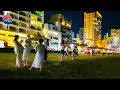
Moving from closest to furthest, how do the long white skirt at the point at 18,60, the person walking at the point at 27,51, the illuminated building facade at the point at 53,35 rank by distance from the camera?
the long white skirt at the point at 18,60 < the person walking at the point at 27,51 < the illuminated building facade at the point at 53,35

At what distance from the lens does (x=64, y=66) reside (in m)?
19.4

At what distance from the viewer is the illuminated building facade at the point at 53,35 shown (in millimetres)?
20297

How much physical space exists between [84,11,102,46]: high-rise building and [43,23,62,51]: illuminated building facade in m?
1.45

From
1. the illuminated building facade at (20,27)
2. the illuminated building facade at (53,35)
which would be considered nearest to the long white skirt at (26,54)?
the illuminated building facade at (20,27)

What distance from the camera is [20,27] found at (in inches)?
853

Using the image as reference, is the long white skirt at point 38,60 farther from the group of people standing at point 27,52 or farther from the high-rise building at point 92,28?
the high-rise building at point 92,28

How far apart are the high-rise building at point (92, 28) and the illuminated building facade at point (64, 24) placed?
0.82 m

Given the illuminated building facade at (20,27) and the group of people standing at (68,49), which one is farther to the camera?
the group of people standing at (68,49)

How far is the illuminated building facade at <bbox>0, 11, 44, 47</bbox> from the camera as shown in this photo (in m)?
19.1

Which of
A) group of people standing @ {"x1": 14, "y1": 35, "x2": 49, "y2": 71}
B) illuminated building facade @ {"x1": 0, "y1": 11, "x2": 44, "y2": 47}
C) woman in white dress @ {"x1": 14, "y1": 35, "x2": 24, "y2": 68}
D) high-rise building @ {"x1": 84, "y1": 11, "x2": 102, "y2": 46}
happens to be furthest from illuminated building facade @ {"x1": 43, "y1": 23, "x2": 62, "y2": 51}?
woman in white dress @ {"x1": 14, "y1": 35, "x2": 24, "y2": 68}

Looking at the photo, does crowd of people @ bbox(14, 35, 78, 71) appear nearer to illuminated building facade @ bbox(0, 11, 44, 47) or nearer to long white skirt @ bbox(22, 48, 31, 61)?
long white skirt @ bbox(22, 48, 31, 61)
